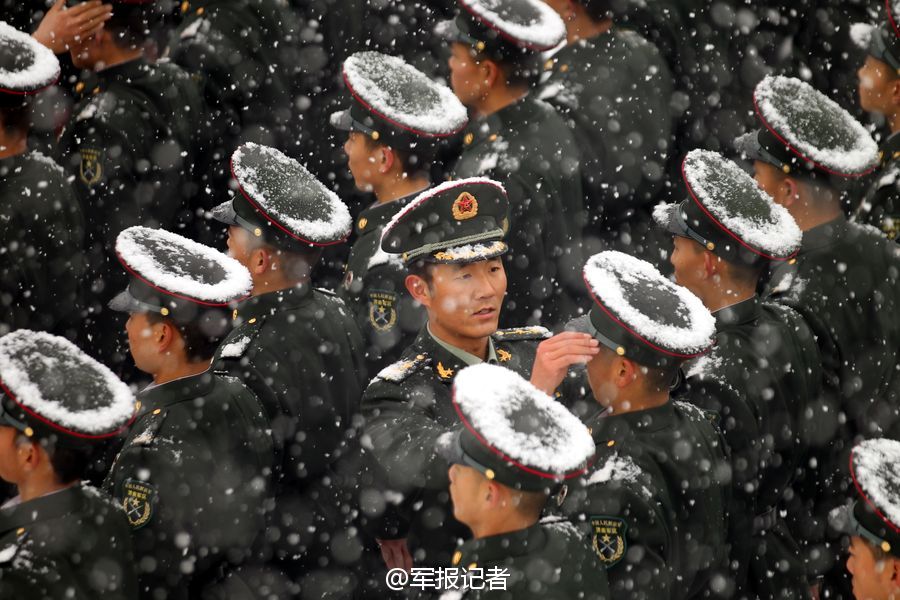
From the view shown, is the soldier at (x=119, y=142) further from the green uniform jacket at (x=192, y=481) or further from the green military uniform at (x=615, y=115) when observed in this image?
the green military uniform at (x=615, y=115)

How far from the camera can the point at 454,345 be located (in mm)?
4328

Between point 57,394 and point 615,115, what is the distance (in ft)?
10.7

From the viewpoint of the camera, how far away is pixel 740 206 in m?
5.00

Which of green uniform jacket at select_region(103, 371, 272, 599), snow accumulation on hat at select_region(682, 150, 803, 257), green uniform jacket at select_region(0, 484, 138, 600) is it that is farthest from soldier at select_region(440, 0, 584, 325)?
green uniform jacket at select_region(0, 484, 138, 600)

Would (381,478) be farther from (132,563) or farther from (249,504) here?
(132,563)

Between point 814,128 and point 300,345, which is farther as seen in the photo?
point 814,128

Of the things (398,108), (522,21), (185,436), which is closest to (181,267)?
(185,436)

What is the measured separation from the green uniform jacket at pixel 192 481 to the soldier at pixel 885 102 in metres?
3.29

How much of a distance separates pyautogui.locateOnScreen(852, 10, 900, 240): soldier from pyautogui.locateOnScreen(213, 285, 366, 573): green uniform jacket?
8.86ft

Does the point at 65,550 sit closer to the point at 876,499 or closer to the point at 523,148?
the point at 876,499

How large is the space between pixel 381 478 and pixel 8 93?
2261 millimetres

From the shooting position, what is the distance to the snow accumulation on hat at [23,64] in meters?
5.12

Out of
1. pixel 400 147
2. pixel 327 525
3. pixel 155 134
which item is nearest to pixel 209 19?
pixel 155 134

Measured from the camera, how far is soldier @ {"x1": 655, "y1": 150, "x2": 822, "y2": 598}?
4723mm
